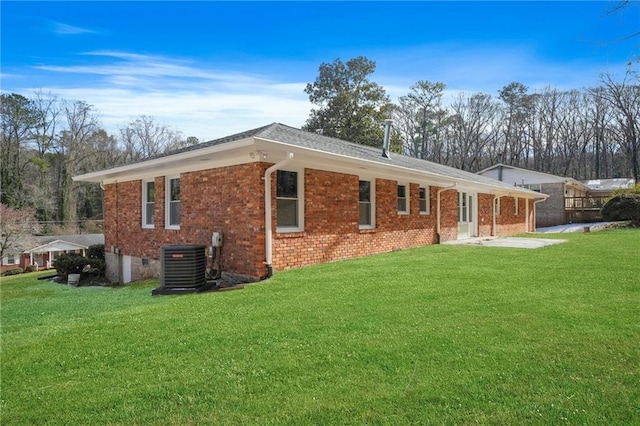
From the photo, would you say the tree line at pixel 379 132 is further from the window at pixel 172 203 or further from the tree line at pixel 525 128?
the window at pixel 172 203

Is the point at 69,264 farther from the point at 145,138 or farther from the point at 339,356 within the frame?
the point at 145,138

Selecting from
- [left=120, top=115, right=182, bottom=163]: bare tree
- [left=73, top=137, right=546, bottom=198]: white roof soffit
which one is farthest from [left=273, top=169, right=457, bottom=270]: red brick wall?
[left=120, top=115, right=182, bottom=163]: bare tree

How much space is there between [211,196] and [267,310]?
4.50 meters

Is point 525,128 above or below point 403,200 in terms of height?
above

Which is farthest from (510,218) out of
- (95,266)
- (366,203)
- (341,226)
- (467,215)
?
(95,266)

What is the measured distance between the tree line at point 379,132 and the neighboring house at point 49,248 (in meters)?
3.71

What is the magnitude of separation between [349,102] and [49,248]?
2596 cm

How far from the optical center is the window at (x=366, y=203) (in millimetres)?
10898

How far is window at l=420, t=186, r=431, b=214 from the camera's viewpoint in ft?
44.6

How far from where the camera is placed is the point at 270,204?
8.22 metres

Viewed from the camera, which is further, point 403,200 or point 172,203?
point 403,200

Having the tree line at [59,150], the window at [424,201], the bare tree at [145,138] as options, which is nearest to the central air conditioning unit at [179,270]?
the window at [424,201]

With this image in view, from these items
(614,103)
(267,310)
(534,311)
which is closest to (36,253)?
(267,310)

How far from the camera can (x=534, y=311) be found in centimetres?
504
